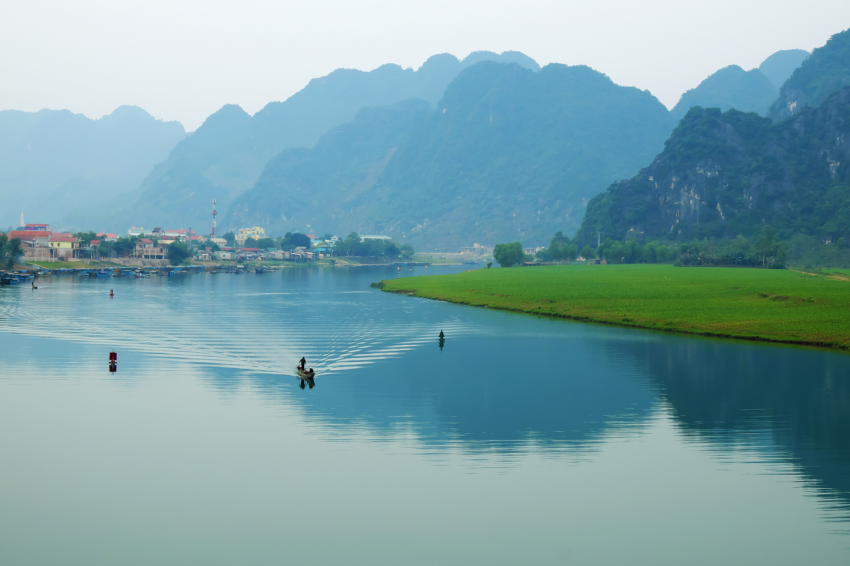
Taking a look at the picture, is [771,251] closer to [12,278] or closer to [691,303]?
[691,303]

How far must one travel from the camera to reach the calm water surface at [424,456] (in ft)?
64.7

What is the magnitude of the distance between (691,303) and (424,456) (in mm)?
65047

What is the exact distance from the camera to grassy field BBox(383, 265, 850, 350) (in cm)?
6397

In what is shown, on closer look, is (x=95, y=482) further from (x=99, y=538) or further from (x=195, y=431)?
(x=195, y=431)

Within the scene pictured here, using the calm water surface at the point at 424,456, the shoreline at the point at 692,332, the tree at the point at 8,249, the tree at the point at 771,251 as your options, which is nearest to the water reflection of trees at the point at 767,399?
→ the calm water surface at the point at 424,456

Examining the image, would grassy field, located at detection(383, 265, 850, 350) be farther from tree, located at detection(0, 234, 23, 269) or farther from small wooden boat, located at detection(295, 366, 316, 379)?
tree, located at detection(0, 234, 23, 269)

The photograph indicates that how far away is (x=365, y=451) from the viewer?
27.9 metres

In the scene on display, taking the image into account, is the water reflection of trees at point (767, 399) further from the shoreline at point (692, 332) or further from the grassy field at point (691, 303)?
the grassy field at point (691, 303)

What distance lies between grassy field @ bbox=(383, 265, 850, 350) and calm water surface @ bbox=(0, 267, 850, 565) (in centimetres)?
911

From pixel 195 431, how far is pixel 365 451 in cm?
842

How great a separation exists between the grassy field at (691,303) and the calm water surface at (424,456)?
911 cm

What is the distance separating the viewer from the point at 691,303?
84125 mm

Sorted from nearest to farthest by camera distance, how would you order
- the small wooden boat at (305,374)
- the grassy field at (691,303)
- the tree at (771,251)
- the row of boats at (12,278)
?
the small wooden boat at (305,374) < the grassy field at (691,303) < the row of boats at (12,278) < the tree at (771,251)

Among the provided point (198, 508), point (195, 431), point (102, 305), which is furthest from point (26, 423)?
point (102, 305)
